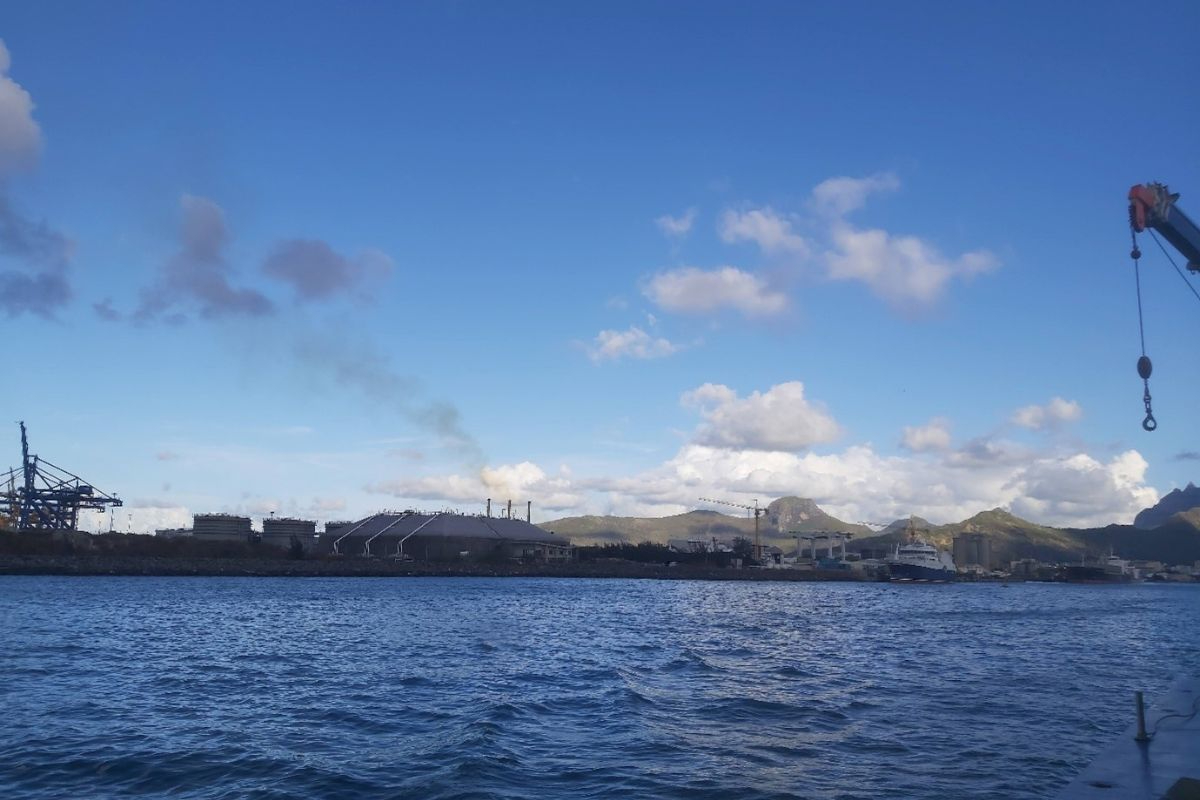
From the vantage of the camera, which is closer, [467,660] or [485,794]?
[485,794]

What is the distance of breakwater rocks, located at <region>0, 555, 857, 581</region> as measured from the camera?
12419 centimetres

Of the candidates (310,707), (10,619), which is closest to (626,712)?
(310,707)

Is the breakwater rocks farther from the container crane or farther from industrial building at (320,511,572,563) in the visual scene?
the container crane

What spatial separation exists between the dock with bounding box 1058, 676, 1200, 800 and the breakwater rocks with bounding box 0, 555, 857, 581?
5392 inches

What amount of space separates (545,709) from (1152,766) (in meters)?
15.6

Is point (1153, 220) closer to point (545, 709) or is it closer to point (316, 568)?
point (545, 709)

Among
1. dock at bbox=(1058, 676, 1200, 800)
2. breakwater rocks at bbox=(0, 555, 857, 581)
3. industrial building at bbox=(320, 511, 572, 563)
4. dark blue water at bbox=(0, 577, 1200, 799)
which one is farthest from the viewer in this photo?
industrial building at bbox=(320, 511, 572, 563)

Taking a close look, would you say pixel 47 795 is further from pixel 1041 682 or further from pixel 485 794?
pixel 1041 682

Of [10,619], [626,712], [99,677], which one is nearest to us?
[626,712]

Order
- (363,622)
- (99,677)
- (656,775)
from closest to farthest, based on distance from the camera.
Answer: (656,775) → (99,677) → (363,622)

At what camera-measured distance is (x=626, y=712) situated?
25.2 meters

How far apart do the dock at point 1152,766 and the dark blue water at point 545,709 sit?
156 cm

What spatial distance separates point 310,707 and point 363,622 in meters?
32.0

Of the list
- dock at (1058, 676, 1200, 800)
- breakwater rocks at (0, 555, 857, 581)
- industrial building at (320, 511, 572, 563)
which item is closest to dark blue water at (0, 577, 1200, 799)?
dock at (1058, 676, 1200, 800)
